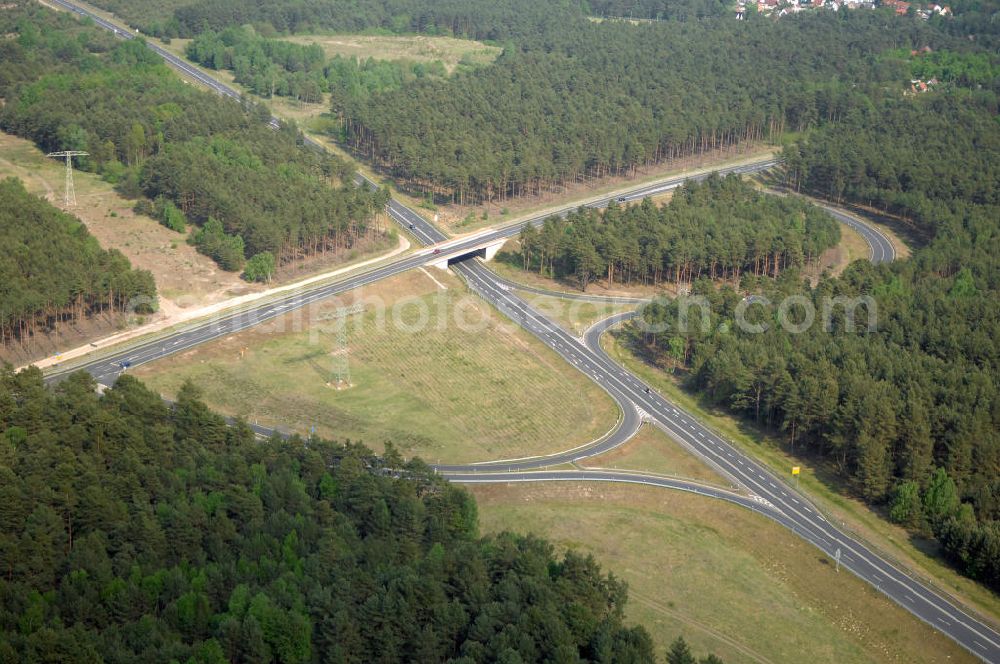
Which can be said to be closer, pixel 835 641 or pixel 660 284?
pixel 835 641

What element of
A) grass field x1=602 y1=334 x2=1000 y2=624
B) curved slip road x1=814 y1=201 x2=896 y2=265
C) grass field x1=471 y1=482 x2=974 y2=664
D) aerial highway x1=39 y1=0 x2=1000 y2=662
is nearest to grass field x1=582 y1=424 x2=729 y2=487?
aerial highway x1=39 y1=0 x2=1000 y2=662

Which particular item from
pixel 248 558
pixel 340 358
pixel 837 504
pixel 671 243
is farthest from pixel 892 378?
pixel 248 558

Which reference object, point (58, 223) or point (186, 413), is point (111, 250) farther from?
point (186, 413)

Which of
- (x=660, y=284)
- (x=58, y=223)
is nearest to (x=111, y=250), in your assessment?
(x=58, y=223)

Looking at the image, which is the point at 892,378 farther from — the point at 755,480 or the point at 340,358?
the point at 340,358

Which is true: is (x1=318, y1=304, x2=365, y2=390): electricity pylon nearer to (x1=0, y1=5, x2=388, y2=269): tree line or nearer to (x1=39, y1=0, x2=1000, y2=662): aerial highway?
(x1=39, y1=0, x2=1000, y2=662): aerial highway
